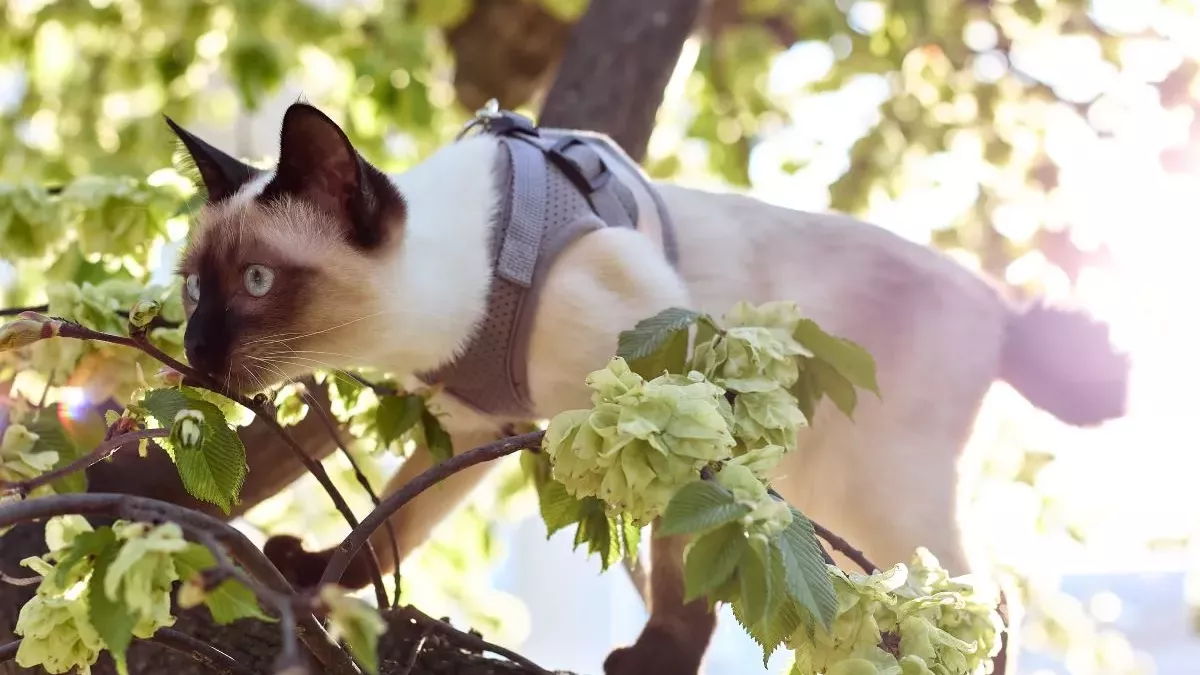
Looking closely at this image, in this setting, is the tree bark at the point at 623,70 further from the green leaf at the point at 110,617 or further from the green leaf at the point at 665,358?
the green leaf at the point at 110,617

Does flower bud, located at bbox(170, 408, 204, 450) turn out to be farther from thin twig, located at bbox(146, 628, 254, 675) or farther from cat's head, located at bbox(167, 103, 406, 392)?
cat's head, located at bbox(167, 103, 406, 392)

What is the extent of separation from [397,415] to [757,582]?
49 cm

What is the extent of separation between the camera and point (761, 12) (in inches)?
67.1

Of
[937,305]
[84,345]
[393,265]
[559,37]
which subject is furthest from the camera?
[559,37]

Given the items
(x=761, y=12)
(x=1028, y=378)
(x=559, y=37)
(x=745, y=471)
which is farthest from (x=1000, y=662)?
(x=559, y=37)

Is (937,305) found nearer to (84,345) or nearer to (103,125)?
(84,345)

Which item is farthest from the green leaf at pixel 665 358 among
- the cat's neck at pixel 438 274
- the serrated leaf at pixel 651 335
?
the cat's neck at pixel 438 274

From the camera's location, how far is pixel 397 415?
0.87 metres

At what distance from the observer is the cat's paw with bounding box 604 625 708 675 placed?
0.98m

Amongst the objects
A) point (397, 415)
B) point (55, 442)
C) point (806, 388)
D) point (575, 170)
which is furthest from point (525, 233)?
point (55, 442)

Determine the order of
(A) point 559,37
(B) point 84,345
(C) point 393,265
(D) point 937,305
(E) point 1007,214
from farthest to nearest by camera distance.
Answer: (A) point 559,37, (E) point 1007,214, (D) point 937,305, (C) point 393,265, (B) point 84,345

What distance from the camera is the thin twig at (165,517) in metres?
0.39

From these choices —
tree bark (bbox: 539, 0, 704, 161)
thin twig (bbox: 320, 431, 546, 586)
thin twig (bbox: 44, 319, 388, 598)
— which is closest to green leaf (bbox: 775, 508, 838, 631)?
thin twig (bbox: 320, 431, 546, 586)

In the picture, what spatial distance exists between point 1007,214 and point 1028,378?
0.77 meters
